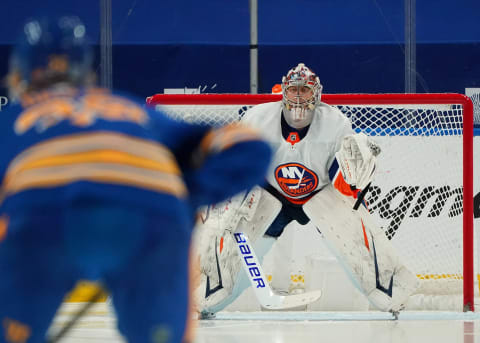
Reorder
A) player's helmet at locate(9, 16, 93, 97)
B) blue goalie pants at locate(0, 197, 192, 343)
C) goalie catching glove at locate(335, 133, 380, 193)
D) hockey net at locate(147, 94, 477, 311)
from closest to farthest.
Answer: blue goalie pants at locate(0, 197, 192, 343)
player's helmet at locate(9, 16, 93, 97)
goalie catching glove at locate(335, 133, 380, 193)
hockey net at locate(147, 94, 477, 311)

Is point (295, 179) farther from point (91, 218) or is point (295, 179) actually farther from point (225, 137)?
point (91, 218)

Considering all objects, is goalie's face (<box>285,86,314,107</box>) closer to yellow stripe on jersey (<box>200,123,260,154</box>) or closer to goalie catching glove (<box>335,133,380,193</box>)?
goalie catching glove (<box>335,133,380,193</box>)

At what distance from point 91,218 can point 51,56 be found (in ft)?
1.37

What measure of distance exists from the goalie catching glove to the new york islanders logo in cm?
18

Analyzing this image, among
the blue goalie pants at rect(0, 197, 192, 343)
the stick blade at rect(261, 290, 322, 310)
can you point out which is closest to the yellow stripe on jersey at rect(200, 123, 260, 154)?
the blue goalie pants at rect(0, 197, 192, 343)

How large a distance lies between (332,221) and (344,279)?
2.23 feet

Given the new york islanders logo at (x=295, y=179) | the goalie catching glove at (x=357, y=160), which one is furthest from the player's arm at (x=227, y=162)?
the new york islanders logo at (x=295, y=179)

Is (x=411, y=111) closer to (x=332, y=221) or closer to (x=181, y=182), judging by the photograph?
(x=332, y=221)

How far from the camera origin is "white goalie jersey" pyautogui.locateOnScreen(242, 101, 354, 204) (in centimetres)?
481

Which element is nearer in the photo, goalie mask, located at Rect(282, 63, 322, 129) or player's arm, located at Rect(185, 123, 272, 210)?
player's arm, located at Rect(185, 123, 272, 210)

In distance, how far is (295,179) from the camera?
4.82 m

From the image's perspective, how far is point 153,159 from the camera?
184cm

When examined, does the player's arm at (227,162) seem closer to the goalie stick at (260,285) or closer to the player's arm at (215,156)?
the player's arm at (215,156)

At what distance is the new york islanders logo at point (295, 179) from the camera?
4805 millimetres
